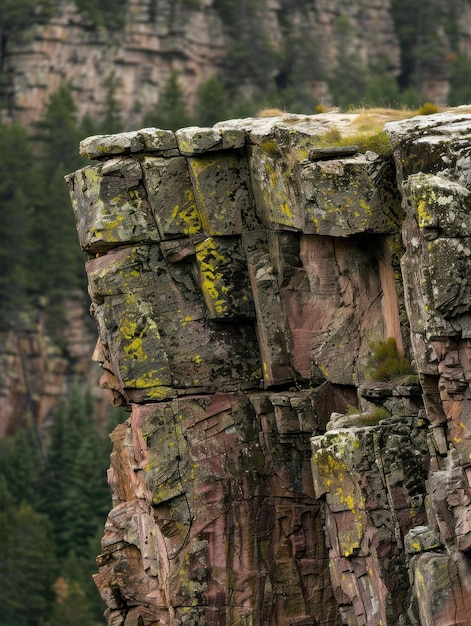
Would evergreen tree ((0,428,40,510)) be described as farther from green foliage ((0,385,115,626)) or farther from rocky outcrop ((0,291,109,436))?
rocky outcrop ((0,291,109,436))

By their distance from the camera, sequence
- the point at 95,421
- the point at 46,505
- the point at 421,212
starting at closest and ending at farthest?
the point at 421,212 < the point at 46,505 < the point at 95,421

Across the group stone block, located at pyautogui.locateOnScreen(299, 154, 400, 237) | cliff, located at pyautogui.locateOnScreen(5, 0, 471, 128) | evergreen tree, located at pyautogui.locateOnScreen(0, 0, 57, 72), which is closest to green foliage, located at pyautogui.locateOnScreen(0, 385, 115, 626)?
cliff, located at pyautogui.locateOnScreen(5, 0, 471, 128)

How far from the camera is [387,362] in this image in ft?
140

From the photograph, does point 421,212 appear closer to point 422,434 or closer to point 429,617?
point 422,434

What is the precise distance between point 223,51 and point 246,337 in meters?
136

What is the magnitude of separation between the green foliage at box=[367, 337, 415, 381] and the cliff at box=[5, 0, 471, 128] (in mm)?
113681

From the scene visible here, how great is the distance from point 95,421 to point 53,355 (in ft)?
33.0

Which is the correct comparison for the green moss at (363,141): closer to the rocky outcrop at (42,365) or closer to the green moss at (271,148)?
the green moss at (271,148)

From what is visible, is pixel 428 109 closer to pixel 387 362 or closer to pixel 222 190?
pixel 222 190

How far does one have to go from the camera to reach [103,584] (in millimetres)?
49750

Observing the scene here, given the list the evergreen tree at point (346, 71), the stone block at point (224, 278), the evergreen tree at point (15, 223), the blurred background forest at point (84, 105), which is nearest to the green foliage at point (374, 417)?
the stone block at point (224, 278)

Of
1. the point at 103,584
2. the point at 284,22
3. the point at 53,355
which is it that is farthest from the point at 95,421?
the point at 103,584

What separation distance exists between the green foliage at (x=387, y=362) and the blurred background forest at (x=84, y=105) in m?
61.0

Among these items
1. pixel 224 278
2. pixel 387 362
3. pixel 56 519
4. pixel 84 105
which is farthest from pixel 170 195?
pixel 84 105
